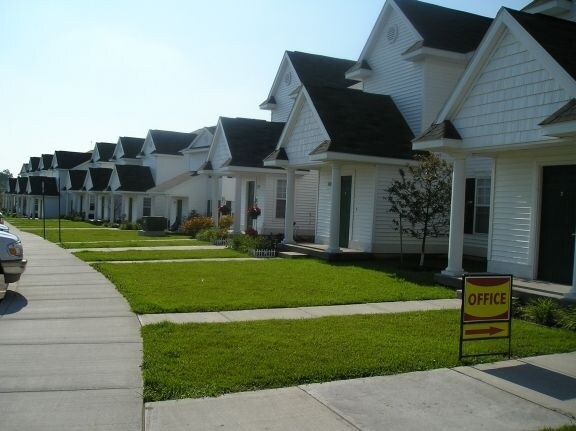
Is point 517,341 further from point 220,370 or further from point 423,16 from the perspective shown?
point 423,16

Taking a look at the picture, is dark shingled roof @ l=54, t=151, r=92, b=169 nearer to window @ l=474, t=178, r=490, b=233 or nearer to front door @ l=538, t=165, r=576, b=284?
window @ l=474, t=178, r=490, b=233

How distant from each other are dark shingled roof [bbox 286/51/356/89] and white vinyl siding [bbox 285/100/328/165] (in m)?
8.02

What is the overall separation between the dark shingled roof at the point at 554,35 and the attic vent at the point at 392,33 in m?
9.83

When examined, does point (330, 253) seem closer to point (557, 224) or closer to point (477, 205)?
point (477, 205)

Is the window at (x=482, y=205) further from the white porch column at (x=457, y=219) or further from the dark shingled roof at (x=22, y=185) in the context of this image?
the dark shingled roof at (x=22, y=185)

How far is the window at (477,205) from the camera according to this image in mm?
18297

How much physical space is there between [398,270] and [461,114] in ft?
16.4

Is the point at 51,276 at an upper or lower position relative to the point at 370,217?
lower

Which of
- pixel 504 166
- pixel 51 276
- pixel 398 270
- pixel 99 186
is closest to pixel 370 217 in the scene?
pixel 398 270

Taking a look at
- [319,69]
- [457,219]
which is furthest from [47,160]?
[457,219]

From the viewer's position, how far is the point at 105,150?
2393 inches

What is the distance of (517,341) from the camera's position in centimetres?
824

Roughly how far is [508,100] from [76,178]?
5563 cm

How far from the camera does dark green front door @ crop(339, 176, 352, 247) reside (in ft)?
65.7
